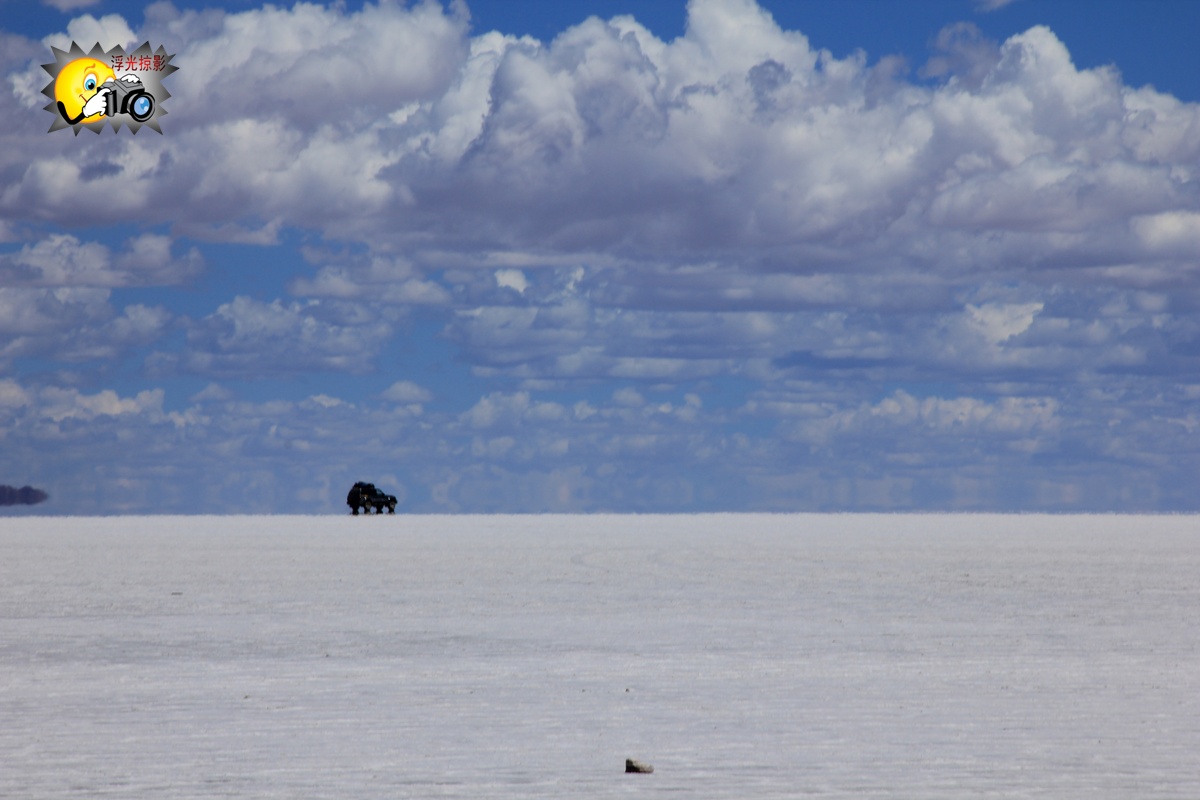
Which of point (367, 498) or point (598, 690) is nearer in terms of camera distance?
point (598, 690)

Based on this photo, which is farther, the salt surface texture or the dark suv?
the dark suv

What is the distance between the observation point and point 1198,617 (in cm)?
2698

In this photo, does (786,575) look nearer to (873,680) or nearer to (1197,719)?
(873,680)

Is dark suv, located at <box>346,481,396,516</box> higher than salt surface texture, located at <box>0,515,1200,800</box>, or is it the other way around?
dark suv, located at <box>346,481,396,516</box>

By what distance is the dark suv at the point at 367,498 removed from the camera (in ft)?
417

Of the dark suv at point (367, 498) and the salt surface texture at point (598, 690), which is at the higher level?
the dark suv at point (367, 498)

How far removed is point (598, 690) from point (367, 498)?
11250 cm

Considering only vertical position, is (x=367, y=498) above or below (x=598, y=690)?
above

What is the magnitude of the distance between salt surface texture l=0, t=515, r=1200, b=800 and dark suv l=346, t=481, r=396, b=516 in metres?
90.2

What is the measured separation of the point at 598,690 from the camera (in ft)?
56.1

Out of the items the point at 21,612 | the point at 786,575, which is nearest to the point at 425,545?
the point at 786,575

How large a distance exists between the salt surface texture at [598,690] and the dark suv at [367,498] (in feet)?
296

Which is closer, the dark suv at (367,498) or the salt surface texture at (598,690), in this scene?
the salt surface texture at (598,690)

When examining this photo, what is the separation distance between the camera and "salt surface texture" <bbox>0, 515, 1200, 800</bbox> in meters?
12.0
